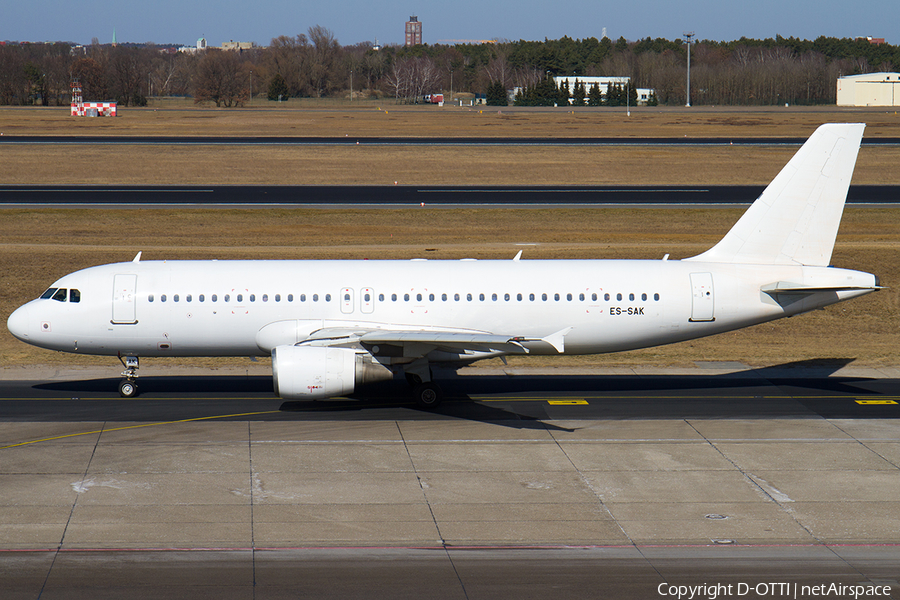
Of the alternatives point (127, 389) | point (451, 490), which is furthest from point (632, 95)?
point (451, 490)

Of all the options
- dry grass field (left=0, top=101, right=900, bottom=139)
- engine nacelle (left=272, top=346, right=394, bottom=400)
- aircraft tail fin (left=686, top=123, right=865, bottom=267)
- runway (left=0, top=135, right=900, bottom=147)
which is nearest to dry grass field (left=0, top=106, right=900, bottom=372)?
dry grass field (left=0, top=101, right=900, bottom=139)

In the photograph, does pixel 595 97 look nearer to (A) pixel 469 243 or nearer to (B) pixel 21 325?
(A) pixel 469 243

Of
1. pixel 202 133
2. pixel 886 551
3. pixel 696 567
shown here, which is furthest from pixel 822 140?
pixel 202 133

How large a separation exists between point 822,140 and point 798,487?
12.3 m

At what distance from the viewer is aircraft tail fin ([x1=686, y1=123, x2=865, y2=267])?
93.4 feet

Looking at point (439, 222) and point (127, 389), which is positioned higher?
point (439, 222)

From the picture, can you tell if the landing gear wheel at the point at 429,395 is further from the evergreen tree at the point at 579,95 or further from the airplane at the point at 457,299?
the evergreen tree at the point at 579,95

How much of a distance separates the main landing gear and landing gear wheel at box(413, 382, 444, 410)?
8887mm

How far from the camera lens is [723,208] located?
60719 millimetres

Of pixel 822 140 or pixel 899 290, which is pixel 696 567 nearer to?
pixel 822 140

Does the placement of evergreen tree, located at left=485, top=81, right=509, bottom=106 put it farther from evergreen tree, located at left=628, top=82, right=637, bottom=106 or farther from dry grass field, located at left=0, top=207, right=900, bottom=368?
dry grass field, located at left=0, top=207, right=900, bottom=368

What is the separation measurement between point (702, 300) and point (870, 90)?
601ft

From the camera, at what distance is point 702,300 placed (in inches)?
1096

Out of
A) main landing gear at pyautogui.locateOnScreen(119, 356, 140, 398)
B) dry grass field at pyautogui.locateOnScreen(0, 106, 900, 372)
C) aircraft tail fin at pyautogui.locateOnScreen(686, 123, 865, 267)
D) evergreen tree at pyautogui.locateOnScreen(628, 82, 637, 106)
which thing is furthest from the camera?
evergreen tree at pyautogui.locateOnScreen(628, 82, 637, 106)
